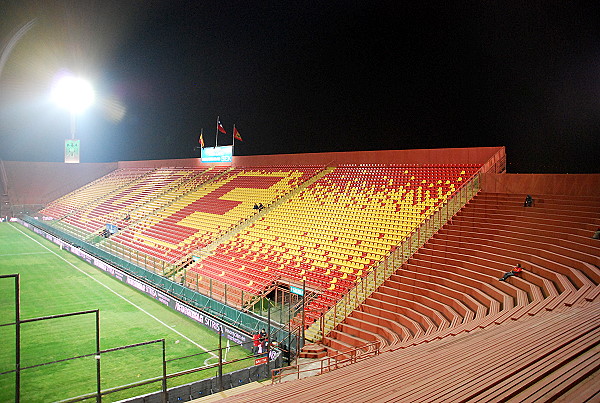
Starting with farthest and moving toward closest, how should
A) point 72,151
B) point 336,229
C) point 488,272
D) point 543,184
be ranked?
1. point 72,151
2. point 336,229
3. point 543,184
4. point 488,272

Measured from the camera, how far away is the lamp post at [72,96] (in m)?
44.8

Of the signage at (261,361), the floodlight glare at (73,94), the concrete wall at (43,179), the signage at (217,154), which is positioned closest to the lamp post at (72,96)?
the floodlight glare at (73,94)

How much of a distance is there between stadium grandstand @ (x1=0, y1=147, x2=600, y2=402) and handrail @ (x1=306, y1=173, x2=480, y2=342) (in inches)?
2.5

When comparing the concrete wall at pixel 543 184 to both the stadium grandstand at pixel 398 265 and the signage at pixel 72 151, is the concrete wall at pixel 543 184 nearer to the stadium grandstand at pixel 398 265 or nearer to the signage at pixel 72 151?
the stadium grandstand at pixel 398 265

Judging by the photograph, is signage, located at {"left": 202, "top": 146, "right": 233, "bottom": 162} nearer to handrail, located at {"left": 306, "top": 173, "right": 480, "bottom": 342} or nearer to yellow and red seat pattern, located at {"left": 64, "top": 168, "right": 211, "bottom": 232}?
yellow and red seat pattern, located at {"left": 64, "top": 168, "right": 211, "bottom": 232}

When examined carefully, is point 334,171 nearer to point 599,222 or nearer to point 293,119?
point 293,119

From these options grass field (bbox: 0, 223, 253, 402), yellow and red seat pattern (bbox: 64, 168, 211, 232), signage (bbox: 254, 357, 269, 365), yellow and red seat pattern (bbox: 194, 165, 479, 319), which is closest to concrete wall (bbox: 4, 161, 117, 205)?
yellow and red seat pattern (bbox: 64, 168, 211, 232)

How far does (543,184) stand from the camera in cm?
1523

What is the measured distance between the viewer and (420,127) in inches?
859

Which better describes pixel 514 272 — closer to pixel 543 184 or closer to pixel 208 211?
pixel 543 184

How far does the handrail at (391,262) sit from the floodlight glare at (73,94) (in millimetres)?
41649

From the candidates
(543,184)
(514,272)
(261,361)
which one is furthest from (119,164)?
(514,272)

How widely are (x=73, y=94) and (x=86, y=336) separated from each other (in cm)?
4062

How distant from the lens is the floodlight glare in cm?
4481
